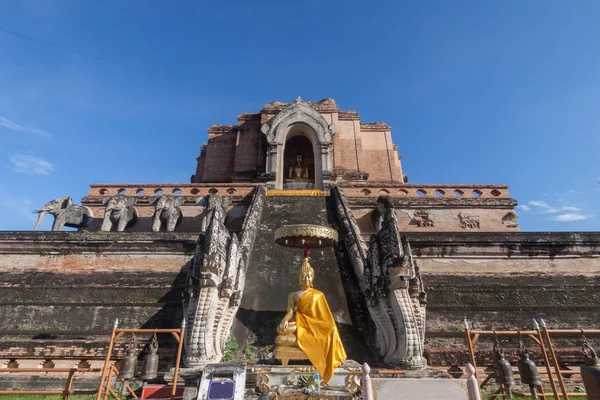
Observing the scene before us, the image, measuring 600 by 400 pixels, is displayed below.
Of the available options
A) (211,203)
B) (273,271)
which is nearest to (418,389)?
(273,271)

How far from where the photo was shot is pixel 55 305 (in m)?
8.39

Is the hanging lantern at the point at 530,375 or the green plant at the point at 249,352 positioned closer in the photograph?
the hanging lantern at the point at 530,375

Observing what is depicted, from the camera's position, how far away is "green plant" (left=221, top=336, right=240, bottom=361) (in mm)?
6653

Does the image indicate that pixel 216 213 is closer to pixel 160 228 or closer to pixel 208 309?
pixel 208 309

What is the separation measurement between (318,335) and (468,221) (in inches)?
429

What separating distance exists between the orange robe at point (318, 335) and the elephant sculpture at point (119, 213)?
389 inches

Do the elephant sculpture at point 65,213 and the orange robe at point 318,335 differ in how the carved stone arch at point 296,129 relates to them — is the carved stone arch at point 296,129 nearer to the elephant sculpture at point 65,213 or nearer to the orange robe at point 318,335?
the elephant sculpture at point 65,213

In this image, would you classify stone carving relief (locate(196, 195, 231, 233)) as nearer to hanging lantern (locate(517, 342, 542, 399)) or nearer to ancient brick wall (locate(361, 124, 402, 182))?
ancient brick wall (locate(361, 124, 402, 182))

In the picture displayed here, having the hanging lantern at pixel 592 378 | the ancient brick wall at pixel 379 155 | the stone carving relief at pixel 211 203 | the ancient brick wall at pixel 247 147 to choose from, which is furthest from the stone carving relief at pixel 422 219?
the hanging lantern at pixel 592 378

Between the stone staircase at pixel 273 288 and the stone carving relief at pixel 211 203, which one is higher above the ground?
the stone carving relief at pixel 211 203

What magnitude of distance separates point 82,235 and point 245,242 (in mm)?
4782

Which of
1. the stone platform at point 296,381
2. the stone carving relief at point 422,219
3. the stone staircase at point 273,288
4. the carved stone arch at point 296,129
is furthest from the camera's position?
the carved stone arch at point 296,129

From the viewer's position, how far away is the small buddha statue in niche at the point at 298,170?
21.9m

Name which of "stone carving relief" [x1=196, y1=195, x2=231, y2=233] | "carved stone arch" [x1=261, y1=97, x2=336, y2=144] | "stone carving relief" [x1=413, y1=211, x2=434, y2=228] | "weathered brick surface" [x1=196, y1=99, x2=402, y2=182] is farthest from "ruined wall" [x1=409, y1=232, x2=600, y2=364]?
"weathered brick surface" [x1=196, y1=99, x2=402, y2=182]
